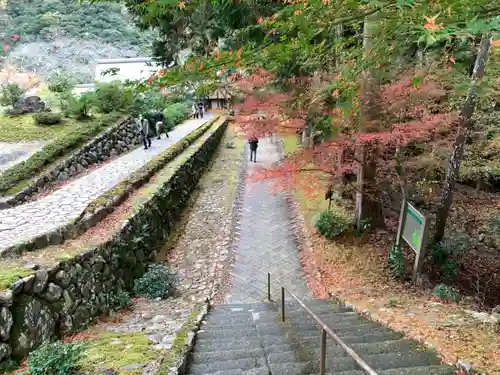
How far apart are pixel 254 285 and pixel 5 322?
5.04m

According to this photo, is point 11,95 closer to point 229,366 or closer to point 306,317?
point 306,317

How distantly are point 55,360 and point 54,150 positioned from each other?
10441mm

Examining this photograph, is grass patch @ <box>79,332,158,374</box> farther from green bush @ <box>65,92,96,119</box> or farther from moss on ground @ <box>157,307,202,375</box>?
green bush @ <box>65,92,96,119</box>

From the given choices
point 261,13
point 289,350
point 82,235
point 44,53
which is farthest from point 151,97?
point 44,53

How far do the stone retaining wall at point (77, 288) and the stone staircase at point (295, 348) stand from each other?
1.90 metres

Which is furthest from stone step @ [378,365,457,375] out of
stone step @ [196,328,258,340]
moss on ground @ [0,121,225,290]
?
moss on ground @ [0,121,225,290]

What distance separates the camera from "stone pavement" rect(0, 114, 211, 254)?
22.9ft

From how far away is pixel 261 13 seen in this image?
9.71 m

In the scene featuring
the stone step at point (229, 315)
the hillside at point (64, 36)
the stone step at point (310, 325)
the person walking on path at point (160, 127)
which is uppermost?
the hillside at point (64, 36)

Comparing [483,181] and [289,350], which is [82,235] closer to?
[289,350]

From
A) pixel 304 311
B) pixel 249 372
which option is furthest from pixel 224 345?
pixel 304 311

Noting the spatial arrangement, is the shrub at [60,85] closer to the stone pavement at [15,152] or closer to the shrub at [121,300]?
the stone pavement at [15,152]

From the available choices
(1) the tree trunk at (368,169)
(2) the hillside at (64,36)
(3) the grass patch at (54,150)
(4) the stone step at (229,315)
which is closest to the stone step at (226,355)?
(4) the stone step at (229,315)

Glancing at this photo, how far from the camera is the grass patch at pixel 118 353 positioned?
4.06m
